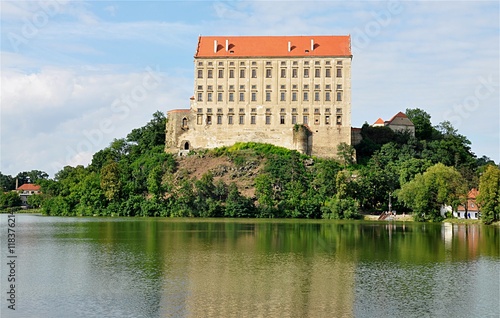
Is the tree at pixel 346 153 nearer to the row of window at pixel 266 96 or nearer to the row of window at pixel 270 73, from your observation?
the row of window at pixel 266 96

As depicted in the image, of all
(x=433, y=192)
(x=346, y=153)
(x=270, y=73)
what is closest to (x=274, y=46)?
(x=270, y=73)

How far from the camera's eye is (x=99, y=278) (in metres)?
25.1

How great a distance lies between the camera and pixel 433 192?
224ft

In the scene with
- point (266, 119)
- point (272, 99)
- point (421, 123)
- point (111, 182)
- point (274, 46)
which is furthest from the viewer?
point (421, 123)

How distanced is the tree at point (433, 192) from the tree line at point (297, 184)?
103 mm

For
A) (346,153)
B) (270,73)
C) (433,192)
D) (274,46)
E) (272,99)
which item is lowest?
(433,192)

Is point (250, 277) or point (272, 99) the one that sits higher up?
point (272, 99)

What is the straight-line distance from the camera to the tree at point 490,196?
6062 centimetres

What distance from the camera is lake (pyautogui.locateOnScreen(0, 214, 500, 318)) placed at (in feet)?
65.5

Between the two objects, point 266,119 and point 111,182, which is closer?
point 111,182

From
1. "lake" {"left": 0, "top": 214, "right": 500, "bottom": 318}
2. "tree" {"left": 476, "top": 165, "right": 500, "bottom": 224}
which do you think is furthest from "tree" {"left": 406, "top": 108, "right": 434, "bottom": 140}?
"lake" {"left": 0, "top": 214, "right": 500, "bottom": 318}

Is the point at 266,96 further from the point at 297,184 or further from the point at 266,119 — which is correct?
the point at 297,184

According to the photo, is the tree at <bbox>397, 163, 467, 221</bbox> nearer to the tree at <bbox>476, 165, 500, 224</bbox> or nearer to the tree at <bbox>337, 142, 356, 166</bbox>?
the tree at <bbox>476, 165, 500, 224</bbox>

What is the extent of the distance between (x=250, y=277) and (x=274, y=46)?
6493 centimetres
